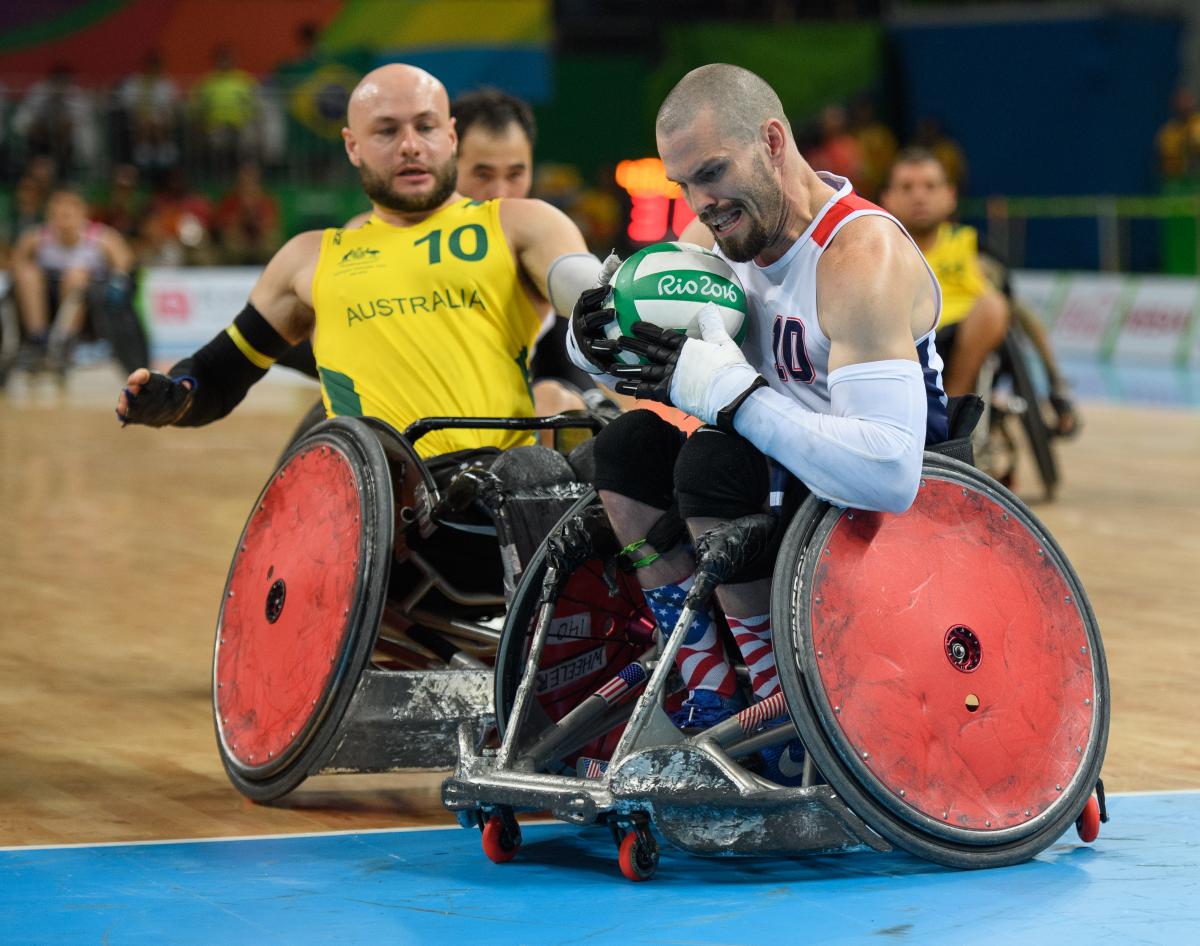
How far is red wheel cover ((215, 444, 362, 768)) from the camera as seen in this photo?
4938mm

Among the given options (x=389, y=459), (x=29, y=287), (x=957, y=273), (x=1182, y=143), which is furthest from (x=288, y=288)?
(x=1182, y=143)

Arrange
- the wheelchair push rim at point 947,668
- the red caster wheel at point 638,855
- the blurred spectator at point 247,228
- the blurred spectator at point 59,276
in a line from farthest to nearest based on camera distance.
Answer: the blurred spectator at point 247,228, the blurred spectator at point 59,276, the red caster wheel at point 638,855, the wheelchair push rim at point 947,668

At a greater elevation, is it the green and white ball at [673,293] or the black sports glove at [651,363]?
the green and white ball at [673,293]

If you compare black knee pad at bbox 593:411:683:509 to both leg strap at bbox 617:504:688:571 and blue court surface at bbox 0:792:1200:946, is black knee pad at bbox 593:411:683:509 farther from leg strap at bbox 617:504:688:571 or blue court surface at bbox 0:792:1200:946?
blue court surface at bbox 0:792:1200:946

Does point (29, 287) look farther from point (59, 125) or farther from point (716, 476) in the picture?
point (716, 476)

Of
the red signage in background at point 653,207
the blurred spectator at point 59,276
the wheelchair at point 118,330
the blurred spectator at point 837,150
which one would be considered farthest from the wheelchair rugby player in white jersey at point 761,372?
the blurred spectator at point 837,150

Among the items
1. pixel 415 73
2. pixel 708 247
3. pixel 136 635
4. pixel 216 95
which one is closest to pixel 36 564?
pixel 136 635

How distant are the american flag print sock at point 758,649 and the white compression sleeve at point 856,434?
39 cm


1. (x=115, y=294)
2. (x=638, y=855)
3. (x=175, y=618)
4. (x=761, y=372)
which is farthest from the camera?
(x=115, y=294)

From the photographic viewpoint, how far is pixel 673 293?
14.4 ft

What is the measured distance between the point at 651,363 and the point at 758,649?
674 millimetres

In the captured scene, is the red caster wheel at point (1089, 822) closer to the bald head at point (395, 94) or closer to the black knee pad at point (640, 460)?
the black knee pad at point (640, 460)

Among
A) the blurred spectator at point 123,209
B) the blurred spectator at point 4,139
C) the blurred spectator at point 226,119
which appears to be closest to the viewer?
the blurred spectator at point 123,209

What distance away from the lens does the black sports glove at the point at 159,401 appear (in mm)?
5605
